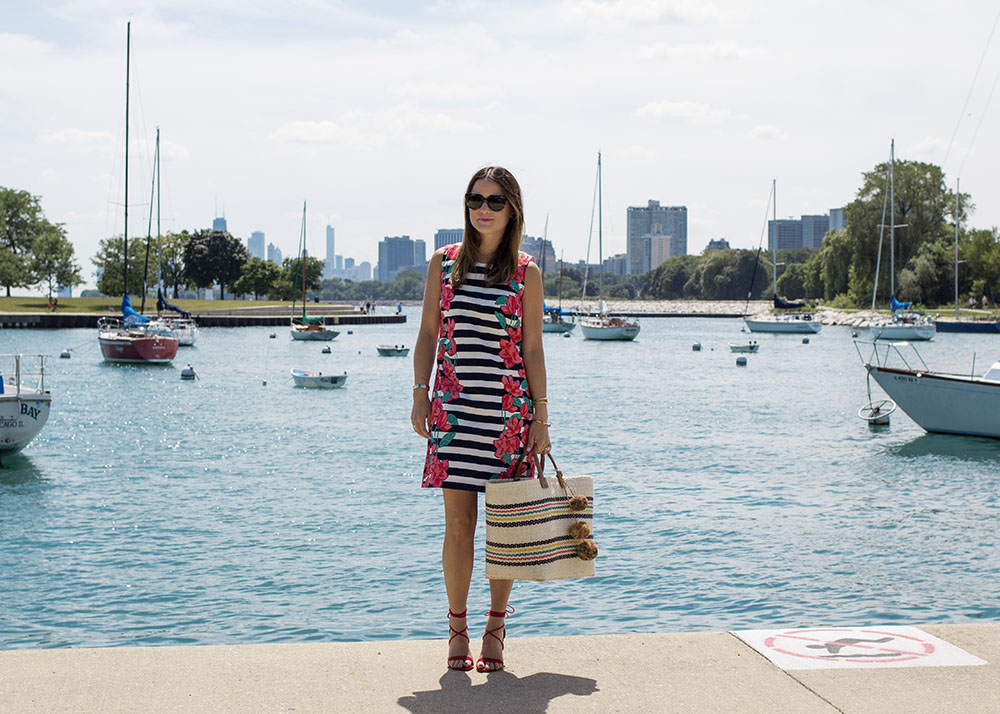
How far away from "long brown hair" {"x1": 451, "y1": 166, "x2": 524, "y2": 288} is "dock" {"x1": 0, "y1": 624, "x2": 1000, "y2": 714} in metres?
1.64

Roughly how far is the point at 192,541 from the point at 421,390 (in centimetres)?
1008

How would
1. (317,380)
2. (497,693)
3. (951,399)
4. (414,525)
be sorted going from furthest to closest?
→ (317,380) → (951,399) → (414,525) → (497,693)

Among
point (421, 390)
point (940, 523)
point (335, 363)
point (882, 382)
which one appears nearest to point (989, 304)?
point (335, 363)

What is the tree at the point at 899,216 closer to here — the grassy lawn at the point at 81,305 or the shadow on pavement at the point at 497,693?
the grassy lawn at the point at 81,305

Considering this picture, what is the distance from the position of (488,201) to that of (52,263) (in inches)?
4584

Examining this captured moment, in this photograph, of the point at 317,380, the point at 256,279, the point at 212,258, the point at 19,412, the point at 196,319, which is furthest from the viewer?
the point at 256,279

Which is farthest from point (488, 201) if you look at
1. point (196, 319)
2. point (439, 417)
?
point (196, 319)

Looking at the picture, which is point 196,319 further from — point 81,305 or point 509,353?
point 509,353

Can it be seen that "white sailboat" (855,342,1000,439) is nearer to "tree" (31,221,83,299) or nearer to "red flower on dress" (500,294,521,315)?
"red flower on dress" (500,294,521,315)

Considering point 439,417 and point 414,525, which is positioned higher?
point 439,417

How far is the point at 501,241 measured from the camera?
15.0ft

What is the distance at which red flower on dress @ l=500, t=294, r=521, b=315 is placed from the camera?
14.7 ft

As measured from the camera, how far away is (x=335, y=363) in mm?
57406

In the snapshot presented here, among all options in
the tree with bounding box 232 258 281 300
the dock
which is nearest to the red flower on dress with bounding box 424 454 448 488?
the dock
